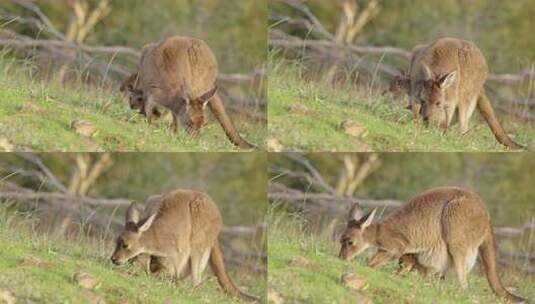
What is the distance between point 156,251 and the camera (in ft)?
50.1

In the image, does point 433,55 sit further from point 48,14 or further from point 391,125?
point 48,14

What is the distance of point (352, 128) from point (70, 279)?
249 cm

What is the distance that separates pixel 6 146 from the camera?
49.5ft

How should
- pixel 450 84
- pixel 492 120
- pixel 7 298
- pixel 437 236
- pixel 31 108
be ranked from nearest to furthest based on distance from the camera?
pixel 7 298 → pixel 31 108 → pixel 437 236 → pixel 450 84 → pixel 492 120

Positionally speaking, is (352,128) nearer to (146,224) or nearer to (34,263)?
(146,224)

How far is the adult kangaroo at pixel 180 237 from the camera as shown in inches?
599

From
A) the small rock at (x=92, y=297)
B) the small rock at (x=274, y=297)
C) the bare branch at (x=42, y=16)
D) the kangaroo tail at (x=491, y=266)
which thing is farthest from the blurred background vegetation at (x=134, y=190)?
the kangaroo tail at (x=491, y=266)

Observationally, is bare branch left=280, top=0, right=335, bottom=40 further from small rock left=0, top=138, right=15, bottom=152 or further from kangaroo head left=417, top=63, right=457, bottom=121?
small rock left=0, top=138, right=15, bottom=152

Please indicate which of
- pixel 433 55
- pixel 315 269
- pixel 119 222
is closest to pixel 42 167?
pixel 119 222

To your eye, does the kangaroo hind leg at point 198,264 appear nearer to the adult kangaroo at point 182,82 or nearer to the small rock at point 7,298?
the adult kangaroo at point 182,82

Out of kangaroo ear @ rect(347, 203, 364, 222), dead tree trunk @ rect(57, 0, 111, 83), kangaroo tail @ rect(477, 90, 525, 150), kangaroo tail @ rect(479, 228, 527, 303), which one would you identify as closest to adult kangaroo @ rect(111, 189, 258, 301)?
kangaroo ear @ rect(347, 203, 364, 222)

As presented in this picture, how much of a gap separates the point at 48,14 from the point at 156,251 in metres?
2.08

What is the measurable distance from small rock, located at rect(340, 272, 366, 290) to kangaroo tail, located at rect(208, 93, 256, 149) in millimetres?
1256

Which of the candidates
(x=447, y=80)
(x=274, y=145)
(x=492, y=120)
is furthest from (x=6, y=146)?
(x=492, y=120)
